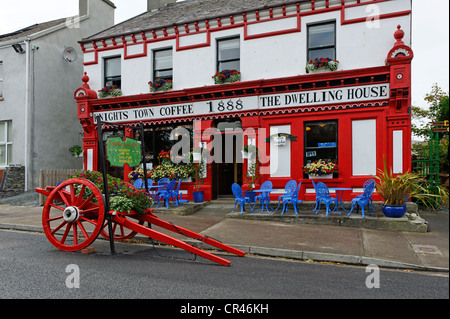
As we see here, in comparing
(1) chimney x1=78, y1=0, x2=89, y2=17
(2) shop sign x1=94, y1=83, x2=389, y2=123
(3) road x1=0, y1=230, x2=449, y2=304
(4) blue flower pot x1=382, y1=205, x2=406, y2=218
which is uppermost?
(1) chimney x1=78, y1=0, x2=89, y2=17

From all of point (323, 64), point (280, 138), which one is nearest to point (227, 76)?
point (280, 138)

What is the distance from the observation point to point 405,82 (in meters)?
9.66

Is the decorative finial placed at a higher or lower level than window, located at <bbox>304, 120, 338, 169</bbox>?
higher

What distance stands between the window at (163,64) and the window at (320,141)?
5.94m

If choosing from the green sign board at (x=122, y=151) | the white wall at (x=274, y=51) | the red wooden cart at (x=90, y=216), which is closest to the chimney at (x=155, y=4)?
the white wall at (x=274, y=51)

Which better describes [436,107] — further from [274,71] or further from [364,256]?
[364,256]

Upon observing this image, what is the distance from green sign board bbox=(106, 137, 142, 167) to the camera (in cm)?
583

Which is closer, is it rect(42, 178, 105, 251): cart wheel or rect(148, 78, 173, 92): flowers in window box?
rect(42, 178, 105, 251): cart wheel

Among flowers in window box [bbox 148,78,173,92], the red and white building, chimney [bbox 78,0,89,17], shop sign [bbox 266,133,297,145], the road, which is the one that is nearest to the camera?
the road

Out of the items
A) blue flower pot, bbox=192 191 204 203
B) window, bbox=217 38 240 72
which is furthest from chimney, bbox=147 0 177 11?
blue flower pot, bbox=192 191 204 203

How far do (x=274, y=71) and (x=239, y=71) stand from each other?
136 cm

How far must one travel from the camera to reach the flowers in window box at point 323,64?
1070 centimetres

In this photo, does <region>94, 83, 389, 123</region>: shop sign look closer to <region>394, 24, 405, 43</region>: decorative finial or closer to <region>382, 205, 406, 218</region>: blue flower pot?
<region>394, 24, 405, 43</region>: decorative finial

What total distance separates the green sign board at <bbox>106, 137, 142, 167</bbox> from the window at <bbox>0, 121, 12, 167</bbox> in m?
12.4
